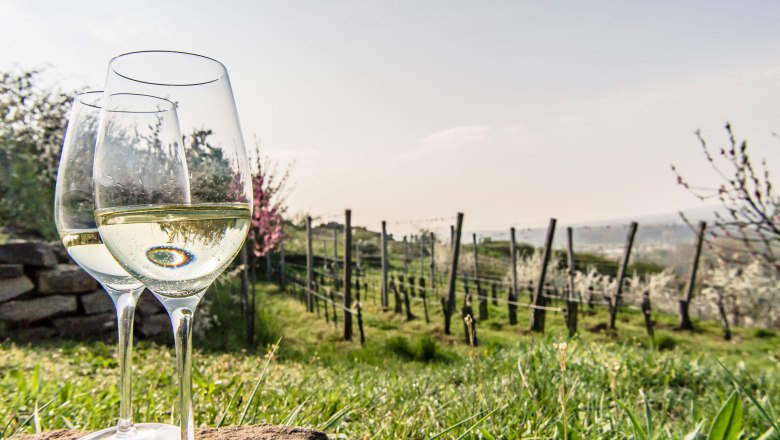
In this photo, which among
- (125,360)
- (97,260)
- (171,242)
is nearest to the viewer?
(171,242)

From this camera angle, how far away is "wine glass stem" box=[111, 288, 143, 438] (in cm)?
112

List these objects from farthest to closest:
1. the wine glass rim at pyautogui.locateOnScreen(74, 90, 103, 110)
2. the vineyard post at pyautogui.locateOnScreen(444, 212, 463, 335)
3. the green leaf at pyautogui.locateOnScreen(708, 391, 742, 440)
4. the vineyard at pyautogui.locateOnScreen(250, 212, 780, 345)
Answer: the vineyard at pyautogui.locateOnScreen(250, 212, 780, 345) < the vineyard post at pyautogui.locateOnScreen(444, 212, 463, 335) < the wine glass rim at pyautogui.locateOnScreen(74, 90, 103, 110) < the green leaf at pyautogui.locateOnScreen(708, 391, 742, 440)

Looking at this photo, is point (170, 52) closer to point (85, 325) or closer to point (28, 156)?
point (85, 325)

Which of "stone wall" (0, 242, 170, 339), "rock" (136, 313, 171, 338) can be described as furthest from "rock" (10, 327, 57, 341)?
"rock" (136, 313, 171, 338)

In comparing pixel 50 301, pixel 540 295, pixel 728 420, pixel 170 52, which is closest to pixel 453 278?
pixel 540 295

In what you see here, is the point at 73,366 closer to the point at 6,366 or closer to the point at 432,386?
the point at 6,366

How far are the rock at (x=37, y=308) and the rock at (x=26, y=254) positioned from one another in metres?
0.54

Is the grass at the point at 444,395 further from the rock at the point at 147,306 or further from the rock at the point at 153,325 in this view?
the rock at the point at 147,306

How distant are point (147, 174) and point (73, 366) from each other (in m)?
4.98

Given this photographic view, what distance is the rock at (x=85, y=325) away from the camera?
7.80 metres

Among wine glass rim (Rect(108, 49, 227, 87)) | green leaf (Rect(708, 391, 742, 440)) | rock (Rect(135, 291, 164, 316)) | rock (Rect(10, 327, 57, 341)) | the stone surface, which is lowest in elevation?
rock (Rect(10, 327, 57, 341))

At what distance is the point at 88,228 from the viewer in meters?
1.36

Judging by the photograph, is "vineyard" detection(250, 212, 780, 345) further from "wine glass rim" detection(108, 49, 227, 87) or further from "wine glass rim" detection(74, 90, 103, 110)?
"wine glass rim" detection(108, 49, 227, 87)

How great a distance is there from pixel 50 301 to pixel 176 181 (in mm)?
8447
